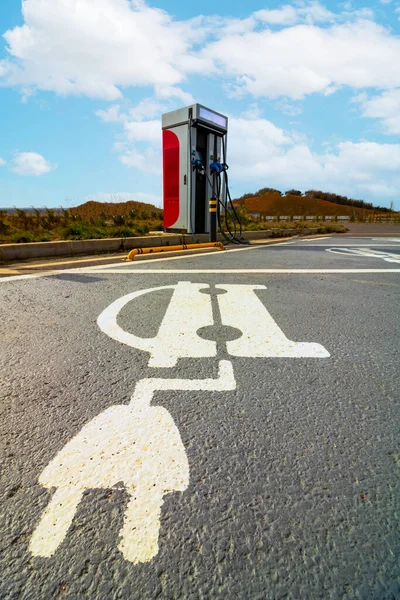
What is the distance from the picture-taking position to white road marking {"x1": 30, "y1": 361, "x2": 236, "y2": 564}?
930 mm

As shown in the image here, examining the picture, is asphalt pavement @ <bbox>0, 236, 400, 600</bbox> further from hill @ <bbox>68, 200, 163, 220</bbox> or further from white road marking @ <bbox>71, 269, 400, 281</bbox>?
hill @ <bbox>68, 200, 163, 220</bbox>

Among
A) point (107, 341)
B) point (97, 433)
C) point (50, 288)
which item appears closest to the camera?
point (97, 433)

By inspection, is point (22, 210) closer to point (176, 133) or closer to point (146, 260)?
point (176, 133)

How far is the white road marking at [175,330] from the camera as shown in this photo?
82.3 inches

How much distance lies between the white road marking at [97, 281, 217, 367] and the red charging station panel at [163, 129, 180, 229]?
6370mm

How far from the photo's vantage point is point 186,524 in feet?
3.17

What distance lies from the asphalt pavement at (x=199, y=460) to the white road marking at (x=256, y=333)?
0.07 feet

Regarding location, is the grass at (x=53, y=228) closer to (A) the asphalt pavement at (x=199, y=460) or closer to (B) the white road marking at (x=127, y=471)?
(A) the asphalt pavement at (x=199, y=460)

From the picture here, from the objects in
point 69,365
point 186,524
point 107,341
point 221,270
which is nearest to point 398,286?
point 221,270

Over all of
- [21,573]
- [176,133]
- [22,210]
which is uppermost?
[176,133]

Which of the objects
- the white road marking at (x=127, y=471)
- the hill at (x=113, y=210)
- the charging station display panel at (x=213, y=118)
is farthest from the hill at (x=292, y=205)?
the white road marking at (x=127, y=471)

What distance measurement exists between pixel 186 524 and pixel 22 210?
10858mm

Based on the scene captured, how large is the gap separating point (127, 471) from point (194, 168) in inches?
339

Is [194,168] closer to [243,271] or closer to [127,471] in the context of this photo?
[243,271]
